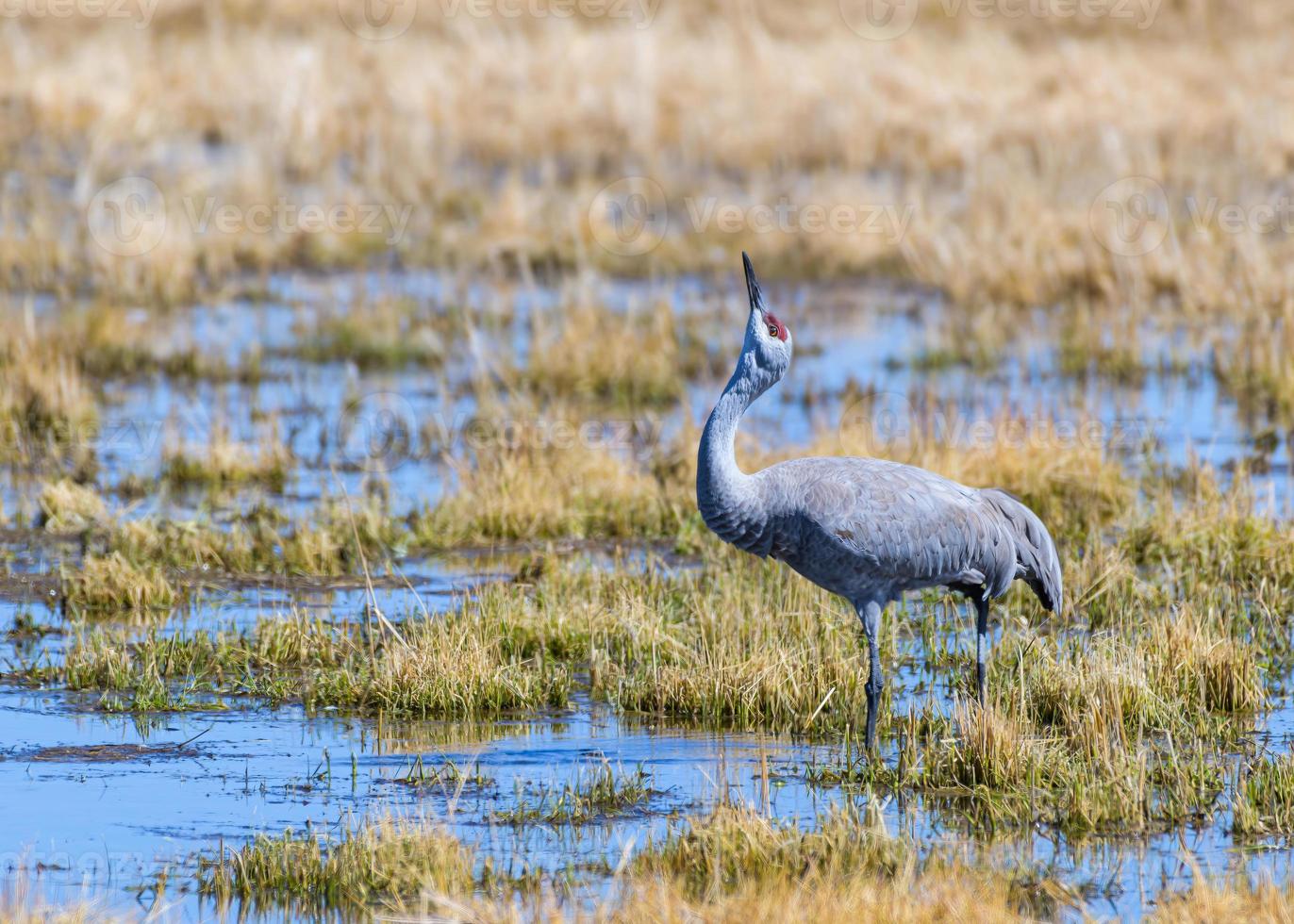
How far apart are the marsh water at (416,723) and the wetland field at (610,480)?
0.03 meters

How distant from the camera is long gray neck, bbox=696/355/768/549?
20.7 ft

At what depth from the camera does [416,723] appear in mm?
6910

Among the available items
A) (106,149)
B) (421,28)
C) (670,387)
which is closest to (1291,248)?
(670,387)

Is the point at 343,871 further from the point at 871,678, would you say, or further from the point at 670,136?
the point at 670,136

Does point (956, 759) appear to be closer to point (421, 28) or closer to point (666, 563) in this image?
point (666, 563)

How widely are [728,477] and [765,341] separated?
48cm

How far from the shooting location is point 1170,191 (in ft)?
64.1

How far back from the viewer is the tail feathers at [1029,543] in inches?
276

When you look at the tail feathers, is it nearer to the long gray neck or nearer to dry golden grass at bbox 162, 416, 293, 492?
the long gray neck

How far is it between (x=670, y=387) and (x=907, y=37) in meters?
16.5

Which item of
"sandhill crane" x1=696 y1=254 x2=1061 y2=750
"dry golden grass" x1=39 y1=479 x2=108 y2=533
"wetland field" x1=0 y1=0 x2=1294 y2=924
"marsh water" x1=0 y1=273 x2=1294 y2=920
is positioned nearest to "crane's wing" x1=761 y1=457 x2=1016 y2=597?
"sandhill crane" x1=696 y1=254 x2=1061 y2=750

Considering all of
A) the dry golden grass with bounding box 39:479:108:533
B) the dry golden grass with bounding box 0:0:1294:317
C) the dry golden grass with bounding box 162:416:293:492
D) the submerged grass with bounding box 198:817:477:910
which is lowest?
the submerged grass with bounding box 198:817:477:910

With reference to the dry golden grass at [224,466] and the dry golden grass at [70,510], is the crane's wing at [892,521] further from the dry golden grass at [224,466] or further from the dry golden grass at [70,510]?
the dry golden grass at [224,466]

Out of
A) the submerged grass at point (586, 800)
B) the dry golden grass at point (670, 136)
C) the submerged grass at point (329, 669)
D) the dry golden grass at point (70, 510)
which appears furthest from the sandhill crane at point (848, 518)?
the dry golden grass at point (670, 136)
